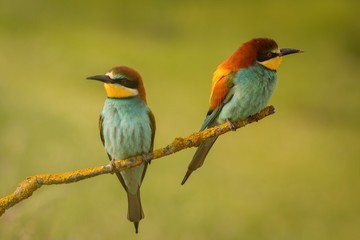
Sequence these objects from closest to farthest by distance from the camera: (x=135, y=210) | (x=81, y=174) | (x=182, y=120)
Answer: (x=81, y=174), (x=135, y=210), (x=182, y=120)

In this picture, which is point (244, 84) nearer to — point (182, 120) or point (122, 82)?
point (122, 82)

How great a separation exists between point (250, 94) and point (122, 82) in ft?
1.39

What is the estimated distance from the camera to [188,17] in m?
9.42

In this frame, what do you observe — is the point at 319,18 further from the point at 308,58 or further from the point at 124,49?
the point at 124,49

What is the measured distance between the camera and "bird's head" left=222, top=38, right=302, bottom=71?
1808 millimetres

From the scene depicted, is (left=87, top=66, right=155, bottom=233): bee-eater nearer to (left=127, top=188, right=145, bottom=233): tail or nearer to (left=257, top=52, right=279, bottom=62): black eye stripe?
(left=127, top=188, right=145, bottom=233): tail

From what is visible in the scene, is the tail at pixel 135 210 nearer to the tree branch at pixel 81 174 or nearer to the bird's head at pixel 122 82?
the tree branch at pixel 81 174

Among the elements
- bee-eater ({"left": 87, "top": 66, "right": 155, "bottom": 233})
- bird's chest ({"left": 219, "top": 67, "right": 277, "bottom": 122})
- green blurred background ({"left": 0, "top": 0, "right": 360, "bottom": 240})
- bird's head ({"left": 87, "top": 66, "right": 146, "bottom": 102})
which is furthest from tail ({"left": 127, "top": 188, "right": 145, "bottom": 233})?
green blurred background ({"left": 0, "top": 0, "right": 360, "bottom": 240})

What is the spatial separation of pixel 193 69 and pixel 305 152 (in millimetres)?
1625

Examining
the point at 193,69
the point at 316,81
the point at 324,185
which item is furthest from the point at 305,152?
the point at 316,81

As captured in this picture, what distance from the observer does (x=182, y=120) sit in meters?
5.27

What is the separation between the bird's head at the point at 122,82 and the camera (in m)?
1.63

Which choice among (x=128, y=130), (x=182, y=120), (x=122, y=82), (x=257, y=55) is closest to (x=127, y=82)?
(x=122, y=82)

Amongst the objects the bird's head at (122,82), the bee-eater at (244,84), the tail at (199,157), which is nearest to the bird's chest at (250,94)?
the bee-eater at (244,84)
